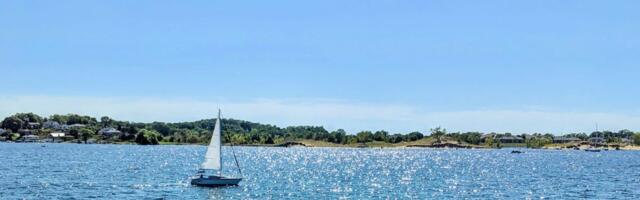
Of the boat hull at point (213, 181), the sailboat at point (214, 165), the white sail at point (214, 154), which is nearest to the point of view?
the boat hull at point (213, 181)

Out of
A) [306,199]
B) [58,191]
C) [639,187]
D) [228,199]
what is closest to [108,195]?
[58,191]

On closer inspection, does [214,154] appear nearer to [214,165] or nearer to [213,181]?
[214,165]

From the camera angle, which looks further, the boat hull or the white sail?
the white sail

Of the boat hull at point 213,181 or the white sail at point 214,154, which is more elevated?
the white sail at point 214,154

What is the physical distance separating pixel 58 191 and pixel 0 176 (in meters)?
29.9

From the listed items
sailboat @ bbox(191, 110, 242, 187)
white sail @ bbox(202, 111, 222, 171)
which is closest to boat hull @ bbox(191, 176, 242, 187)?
sailboat @ bbox(191, 110, 242, 187)

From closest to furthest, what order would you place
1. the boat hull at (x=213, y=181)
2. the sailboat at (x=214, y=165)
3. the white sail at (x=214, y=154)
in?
the boat hull at (x=213, y=181) → the sailboat at (x=214, y=165) → the white sail at (x=214, y=154)

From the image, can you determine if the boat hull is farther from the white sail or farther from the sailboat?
the white sail

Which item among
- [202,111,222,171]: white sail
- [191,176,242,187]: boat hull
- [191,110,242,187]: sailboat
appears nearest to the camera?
[191,176,242,187]: boat hull

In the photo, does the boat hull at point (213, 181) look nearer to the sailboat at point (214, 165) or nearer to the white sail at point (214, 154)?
the sailboat at point (214, 165)

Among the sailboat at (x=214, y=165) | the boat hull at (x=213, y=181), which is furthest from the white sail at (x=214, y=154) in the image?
the boat hull at (x=213, y=181)

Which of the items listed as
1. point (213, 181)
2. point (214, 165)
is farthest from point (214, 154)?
point (213, 181)

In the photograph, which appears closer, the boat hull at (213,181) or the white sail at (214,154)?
the boat hull at (213,181)

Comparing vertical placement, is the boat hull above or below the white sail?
below
